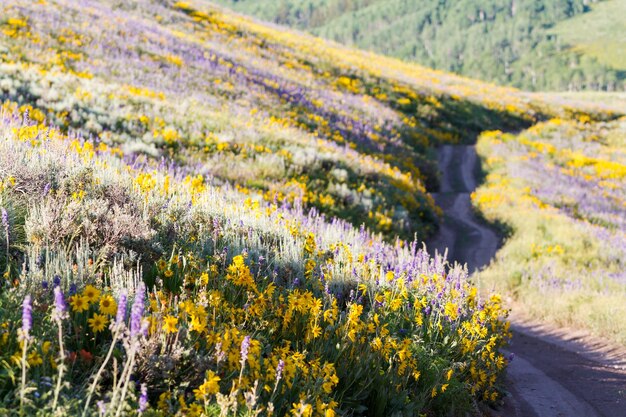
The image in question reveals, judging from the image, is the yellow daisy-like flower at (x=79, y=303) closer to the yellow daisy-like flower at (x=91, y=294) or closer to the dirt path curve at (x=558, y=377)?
the yellow daisy-like flower at (x=91, y=294)

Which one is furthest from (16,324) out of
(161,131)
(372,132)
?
(372,132)

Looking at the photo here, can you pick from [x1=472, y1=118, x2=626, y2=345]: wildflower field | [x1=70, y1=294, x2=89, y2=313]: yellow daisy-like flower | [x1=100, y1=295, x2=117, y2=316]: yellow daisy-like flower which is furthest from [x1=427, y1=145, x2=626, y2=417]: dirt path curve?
[x1=70, y1=294, x2=89, y2=313]: yellow daisy-like flower

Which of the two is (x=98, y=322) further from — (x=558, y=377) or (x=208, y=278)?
(x=558, y=377)

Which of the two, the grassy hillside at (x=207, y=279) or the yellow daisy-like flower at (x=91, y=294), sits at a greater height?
the yellow daisy-like flower at (x=91, y=294)

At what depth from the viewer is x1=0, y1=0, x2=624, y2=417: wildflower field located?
271 centimetres

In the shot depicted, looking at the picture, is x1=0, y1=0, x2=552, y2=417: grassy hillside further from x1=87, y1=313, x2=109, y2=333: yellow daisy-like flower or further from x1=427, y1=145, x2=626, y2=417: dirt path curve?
x1=427, y1=145, x2=626, y2=417: dirt path curve

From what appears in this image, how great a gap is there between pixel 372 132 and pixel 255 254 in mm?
15791

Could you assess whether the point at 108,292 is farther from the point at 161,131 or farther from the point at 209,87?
the point at 209,87

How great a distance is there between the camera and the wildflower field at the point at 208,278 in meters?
2.71

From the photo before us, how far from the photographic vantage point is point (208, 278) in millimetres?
3865

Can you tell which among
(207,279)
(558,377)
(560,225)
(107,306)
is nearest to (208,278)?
(207,279)

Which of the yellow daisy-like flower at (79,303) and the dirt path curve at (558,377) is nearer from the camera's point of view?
the yellow daisy-like flower at (79,303)

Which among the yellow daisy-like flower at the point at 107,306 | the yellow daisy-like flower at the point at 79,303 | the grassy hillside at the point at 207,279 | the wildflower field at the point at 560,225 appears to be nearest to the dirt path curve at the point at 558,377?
the grassy hillside at the point at 207,279

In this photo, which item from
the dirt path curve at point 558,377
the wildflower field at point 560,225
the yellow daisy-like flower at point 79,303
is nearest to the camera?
the yellow daisy-like flower at point 79,303
